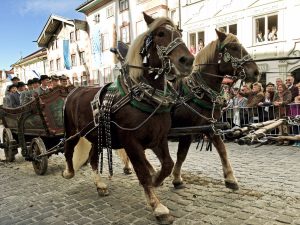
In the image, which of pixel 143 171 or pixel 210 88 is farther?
pixel 210 88

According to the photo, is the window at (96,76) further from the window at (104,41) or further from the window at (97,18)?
the window at (97,18)

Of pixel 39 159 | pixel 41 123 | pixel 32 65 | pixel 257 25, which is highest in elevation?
pixel 32 65

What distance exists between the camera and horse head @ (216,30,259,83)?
4.89m

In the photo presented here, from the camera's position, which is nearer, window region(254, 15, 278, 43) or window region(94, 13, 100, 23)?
window region(254, 15, 278, 43)

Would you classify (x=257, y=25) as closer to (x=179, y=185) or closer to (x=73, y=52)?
(x=179, y=185)

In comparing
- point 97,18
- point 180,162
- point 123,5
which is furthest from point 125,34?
point 180,162

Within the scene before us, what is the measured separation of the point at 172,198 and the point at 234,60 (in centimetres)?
216

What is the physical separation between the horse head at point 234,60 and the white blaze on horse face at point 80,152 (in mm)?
2499

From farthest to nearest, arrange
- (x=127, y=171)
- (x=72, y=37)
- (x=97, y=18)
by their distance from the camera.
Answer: (x=72, y=37) < (x=97, y=18) < (x=127, y=171)

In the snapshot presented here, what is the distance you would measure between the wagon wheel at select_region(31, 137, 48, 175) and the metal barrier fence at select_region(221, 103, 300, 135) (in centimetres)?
462

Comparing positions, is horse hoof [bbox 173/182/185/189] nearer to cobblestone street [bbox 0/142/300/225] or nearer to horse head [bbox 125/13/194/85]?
cobblestone street [bbox 0/142/300/225]

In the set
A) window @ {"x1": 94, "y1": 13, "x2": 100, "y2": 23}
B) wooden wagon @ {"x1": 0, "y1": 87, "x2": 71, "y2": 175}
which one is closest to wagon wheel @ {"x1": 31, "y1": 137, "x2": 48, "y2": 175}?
wooden wagon @ {"x1": 0, "y1": 87, "x2": 71, "y2": 175}

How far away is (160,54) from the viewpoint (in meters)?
3.69

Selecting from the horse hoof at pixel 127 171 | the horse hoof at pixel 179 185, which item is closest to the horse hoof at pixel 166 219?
the horse hoof at pixel 179 185
